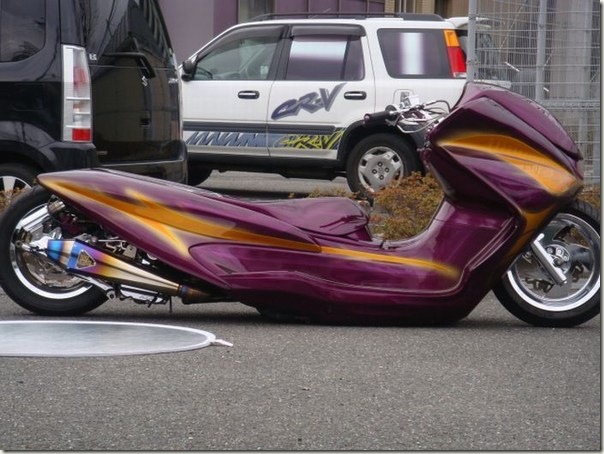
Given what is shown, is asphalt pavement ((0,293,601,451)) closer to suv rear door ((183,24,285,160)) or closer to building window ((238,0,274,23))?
suv rear door ((183,24,285,160))

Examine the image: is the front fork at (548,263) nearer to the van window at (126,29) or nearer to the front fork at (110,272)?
the front fork at (110,272)

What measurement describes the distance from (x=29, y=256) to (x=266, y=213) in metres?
1.28

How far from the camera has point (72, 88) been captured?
7.96m

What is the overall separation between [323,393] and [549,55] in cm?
589

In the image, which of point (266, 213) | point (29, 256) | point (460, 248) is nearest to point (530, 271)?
point (460, 248)

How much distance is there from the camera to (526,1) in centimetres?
1055

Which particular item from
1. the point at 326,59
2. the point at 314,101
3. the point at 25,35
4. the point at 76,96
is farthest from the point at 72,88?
the point at 326,59

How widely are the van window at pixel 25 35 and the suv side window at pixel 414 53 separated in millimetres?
6045

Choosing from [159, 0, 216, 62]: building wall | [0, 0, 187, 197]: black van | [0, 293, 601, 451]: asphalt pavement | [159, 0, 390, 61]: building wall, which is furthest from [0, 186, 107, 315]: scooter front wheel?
[159, 0, 216, 62]: building wall

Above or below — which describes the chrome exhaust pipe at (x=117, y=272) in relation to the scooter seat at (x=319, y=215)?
below

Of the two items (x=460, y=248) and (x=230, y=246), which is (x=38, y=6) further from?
(x=460, y=248)

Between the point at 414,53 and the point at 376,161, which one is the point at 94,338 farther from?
the point at 414,53

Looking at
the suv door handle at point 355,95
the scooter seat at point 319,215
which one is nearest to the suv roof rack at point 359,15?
the suv door handle at point 355,95

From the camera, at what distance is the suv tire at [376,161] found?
1314 cm
